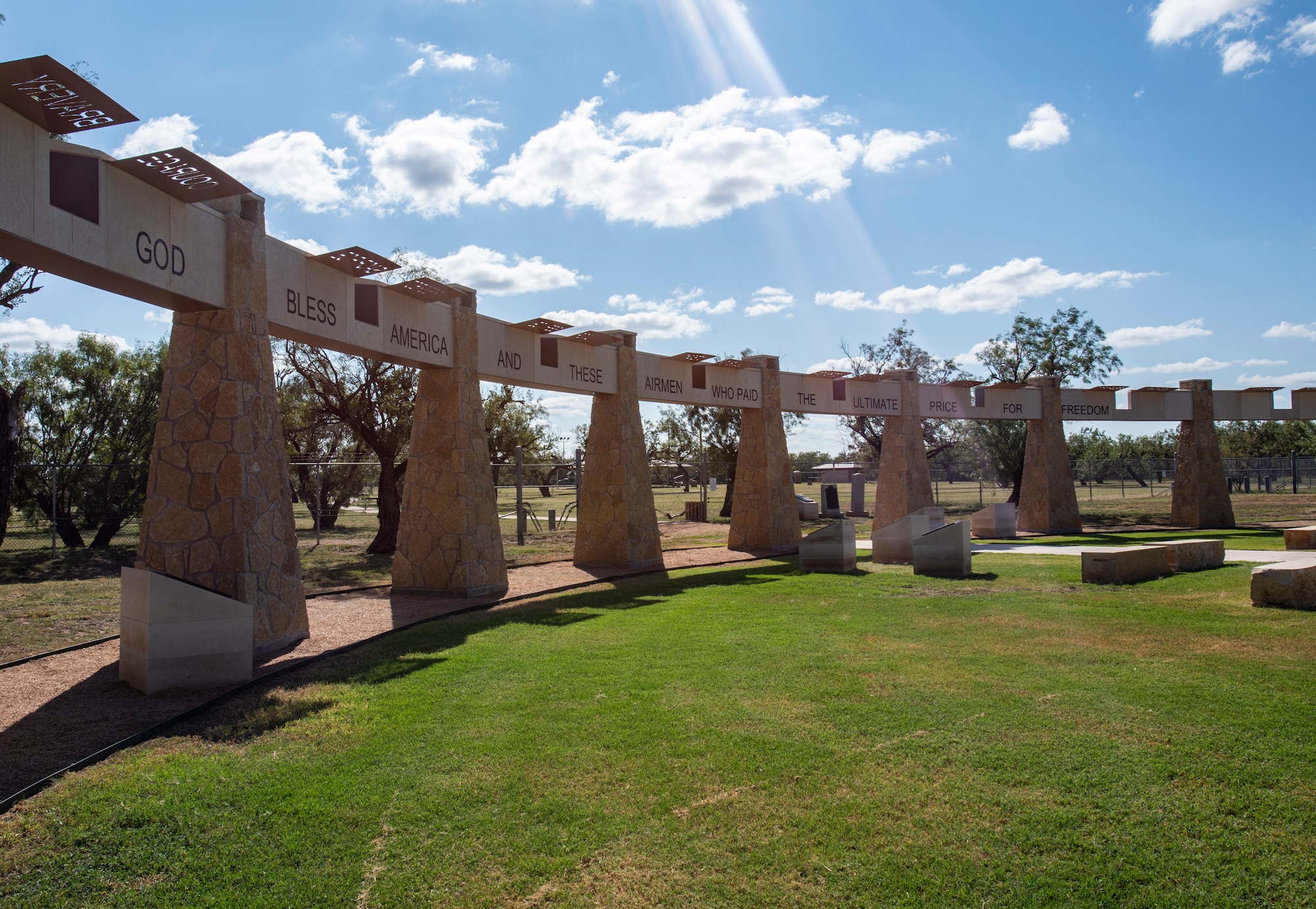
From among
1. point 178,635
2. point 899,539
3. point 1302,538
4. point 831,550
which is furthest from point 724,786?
point 1302,538

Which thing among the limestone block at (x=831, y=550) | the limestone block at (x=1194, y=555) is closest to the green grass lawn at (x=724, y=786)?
the limestone block at (x=1194, y=555)

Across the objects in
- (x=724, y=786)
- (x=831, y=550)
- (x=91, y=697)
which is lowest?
(x=724, y=786)

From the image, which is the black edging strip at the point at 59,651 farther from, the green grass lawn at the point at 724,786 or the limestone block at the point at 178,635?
the green grass lawn at the point at 724,786

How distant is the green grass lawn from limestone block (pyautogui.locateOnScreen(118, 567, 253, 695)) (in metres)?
0.54

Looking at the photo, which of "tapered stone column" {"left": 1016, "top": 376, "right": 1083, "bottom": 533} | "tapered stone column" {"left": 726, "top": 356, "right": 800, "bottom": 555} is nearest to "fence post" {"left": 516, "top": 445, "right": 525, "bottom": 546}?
"tapered stone column" {"left": 726, "top": 356, "right": 800, "bottom": 555}

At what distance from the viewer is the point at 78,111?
19.1 ft

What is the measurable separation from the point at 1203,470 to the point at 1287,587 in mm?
17830

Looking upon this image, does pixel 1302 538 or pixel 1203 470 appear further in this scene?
pixel 1203 470

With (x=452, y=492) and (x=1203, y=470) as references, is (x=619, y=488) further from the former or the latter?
(x=1203, y=470)

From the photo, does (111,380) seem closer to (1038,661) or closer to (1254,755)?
(1038,661)

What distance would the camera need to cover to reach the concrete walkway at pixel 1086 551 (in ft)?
44.3

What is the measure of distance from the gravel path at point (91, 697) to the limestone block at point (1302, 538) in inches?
577

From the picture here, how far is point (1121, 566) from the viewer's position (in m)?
11.5

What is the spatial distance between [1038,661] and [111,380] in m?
21.6
